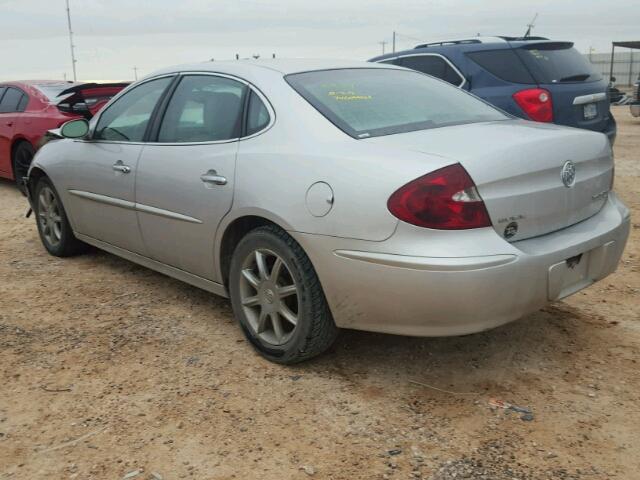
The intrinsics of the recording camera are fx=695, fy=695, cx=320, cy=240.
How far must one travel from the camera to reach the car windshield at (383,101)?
3389 millimetres

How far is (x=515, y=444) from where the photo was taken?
9.02ft

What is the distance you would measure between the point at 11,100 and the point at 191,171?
6.41 m

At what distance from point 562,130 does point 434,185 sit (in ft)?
3.32

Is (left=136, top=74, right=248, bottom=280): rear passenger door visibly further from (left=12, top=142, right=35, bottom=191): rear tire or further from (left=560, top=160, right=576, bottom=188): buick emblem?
(left=12, top=142, right=35, bottom=191): rear tire

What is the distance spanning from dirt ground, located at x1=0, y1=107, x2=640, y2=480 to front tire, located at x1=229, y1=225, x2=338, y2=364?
145mm

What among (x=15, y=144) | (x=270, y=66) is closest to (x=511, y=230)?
(x=270, y=66)

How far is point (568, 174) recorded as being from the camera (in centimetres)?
318

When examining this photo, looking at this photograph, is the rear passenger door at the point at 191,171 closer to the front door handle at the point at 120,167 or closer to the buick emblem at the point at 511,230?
the front door handle at the point at 120,167

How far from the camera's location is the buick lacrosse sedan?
9.32 ft

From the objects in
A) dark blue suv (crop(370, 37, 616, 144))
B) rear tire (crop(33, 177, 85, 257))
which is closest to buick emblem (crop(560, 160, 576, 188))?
dark blue suv (crop(370, 37, 616, 144))

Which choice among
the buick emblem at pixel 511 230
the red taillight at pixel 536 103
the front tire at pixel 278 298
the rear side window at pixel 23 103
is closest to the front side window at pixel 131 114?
the front tire at pixel 278 298

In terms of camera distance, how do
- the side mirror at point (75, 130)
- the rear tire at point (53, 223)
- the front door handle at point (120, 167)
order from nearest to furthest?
the front door handle at point (120, 167)
the side mirror at point (75, 130)
the rear tire at point (53, 223)

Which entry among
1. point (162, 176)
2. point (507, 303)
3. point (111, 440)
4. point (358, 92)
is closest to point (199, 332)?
point (162, 176)

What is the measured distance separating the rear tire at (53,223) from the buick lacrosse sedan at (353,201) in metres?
1.12
